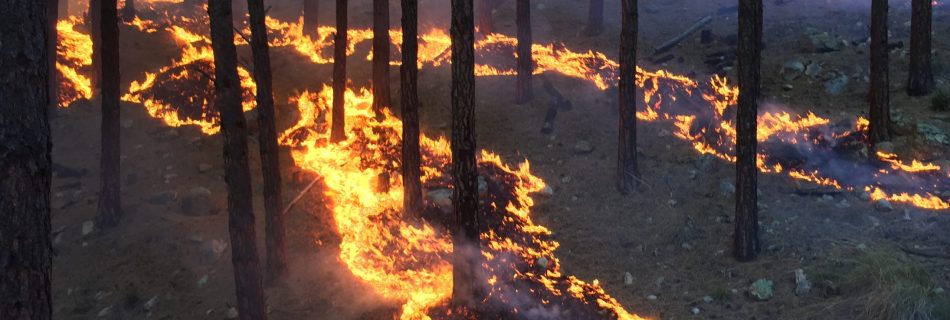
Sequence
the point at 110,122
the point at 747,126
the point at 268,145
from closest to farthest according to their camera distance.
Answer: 1. the point at 747,126
2. the point at 268,145
3. the point at 110,122

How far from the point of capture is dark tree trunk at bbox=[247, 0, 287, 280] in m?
10.3

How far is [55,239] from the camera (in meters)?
13.2

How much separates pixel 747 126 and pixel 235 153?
765cm

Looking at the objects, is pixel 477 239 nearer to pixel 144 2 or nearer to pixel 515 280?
pixel 515 280

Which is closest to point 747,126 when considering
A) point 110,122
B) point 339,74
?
point 339,74

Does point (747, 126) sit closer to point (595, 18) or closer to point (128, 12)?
point (595, 18)

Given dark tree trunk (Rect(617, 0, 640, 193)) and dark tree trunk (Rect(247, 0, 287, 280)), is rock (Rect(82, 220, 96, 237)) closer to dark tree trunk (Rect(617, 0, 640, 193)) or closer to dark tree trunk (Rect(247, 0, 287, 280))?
dark tree trunk (Rect(247, 0, 287, 280))

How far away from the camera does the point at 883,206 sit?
11.8 meters

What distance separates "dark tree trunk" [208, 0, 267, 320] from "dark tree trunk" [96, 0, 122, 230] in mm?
5757

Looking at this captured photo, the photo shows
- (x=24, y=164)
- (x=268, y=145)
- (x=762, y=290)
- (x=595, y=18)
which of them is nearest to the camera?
(x=24, y=164)

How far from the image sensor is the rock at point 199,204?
1346 centimetres

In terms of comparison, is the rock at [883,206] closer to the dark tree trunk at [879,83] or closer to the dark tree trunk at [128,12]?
the dark tree trunk at [879,83]

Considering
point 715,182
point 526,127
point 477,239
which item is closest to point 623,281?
point 477,239

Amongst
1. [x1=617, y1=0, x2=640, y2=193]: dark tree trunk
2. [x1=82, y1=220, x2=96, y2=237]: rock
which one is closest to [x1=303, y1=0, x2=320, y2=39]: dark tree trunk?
[x1=82, y1=220, x2=96, y2=237]: rock
